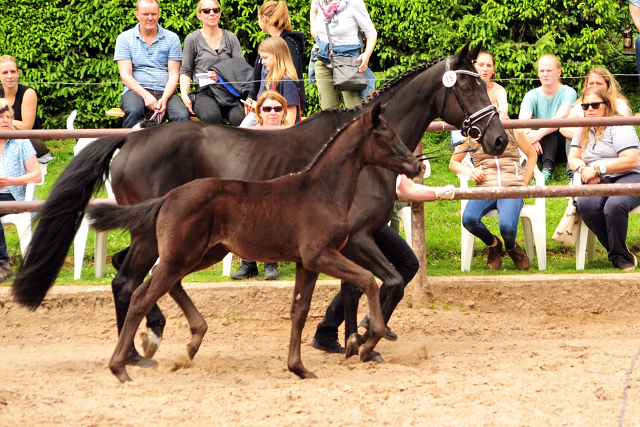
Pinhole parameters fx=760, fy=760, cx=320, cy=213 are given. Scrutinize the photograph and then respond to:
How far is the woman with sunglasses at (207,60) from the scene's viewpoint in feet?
23.3

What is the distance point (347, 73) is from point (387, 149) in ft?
8.34

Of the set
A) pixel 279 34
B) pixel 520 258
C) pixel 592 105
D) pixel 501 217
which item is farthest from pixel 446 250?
pixel 279 34

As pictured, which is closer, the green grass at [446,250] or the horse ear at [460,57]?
the horse ear at [460,57]

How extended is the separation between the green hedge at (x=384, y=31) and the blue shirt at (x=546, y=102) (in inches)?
69.1

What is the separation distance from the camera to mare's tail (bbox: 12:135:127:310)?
188 inches

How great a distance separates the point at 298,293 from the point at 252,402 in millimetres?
989

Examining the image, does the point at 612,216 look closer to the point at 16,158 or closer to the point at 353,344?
the point at 353,344

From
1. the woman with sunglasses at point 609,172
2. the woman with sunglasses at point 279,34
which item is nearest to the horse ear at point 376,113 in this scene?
the woman with sunglasses at point 279,34

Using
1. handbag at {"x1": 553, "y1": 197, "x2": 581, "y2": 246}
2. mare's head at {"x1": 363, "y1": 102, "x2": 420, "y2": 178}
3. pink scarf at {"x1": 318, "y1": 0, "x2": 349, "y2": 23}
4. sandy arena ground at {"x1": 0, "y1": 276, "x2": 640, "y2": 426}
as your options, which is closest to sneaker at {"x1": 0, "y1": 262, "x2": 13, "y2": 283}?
sandy arena ground at {"x1": 0, "y1": 276, "x2": 640, "y2": 426}

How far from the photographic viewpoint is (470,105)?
5.16 metres

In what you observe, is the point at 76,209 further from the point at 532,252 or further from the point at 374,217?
the point at 532,252

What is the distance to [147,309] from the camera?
14.1ft

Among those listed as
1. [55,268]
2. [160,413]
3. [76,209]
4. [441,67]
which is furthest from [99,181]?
[441,67]

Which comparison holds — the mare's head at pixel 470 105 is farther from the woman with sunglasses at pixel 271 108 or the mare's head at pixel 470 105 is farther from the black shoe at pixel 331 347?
the black shoe at pixel 331 347
